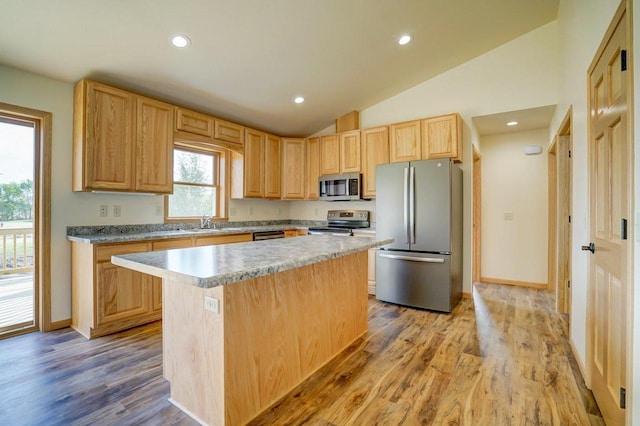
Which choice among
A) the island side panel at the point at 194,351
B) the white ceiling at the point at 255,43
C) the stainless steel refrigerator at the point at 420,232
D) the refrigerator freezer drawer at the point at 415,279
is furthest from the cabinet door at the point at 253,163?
the island side panel at the point at 194,351

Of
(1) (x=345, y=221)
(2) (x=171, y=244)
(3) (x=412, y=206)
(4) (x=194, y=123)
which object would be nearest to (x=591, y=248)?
(3) (x=412, y=206)

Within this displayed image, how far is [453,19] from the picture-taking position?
298cm

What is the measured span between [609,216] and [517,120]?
2973mm

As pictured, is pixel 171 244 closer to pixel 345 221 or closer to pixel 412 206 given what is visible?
pixel 345 221

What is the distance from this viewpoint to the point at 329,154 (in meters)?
4.66

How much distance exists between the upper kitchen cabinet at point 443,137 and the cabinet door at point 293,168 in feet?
6.46

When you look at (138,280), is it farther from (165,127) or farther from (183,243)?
(165,127)

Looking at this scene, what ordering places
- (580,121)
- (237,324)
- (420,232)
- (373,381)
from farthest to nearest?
1. (420,232)
2. (580,121)
3. (373,381)
4. (237,324)

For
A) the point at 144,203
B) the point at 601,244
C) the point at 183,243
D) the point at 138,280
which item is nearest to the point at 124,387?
the point at 138,280

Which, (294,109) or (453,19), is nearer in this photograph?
(453,19)

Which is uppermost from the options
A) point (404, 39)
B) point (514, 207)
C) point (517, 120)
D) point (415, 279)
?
point (404, 39)

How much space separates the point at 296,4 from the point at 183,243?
8.34 feet

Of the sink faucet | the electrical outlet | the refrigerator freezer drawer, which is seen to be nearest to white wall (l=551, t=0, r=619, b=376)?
the refrigerator freezer drawer

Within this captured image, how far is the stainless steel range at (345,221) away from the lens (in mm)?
4512
